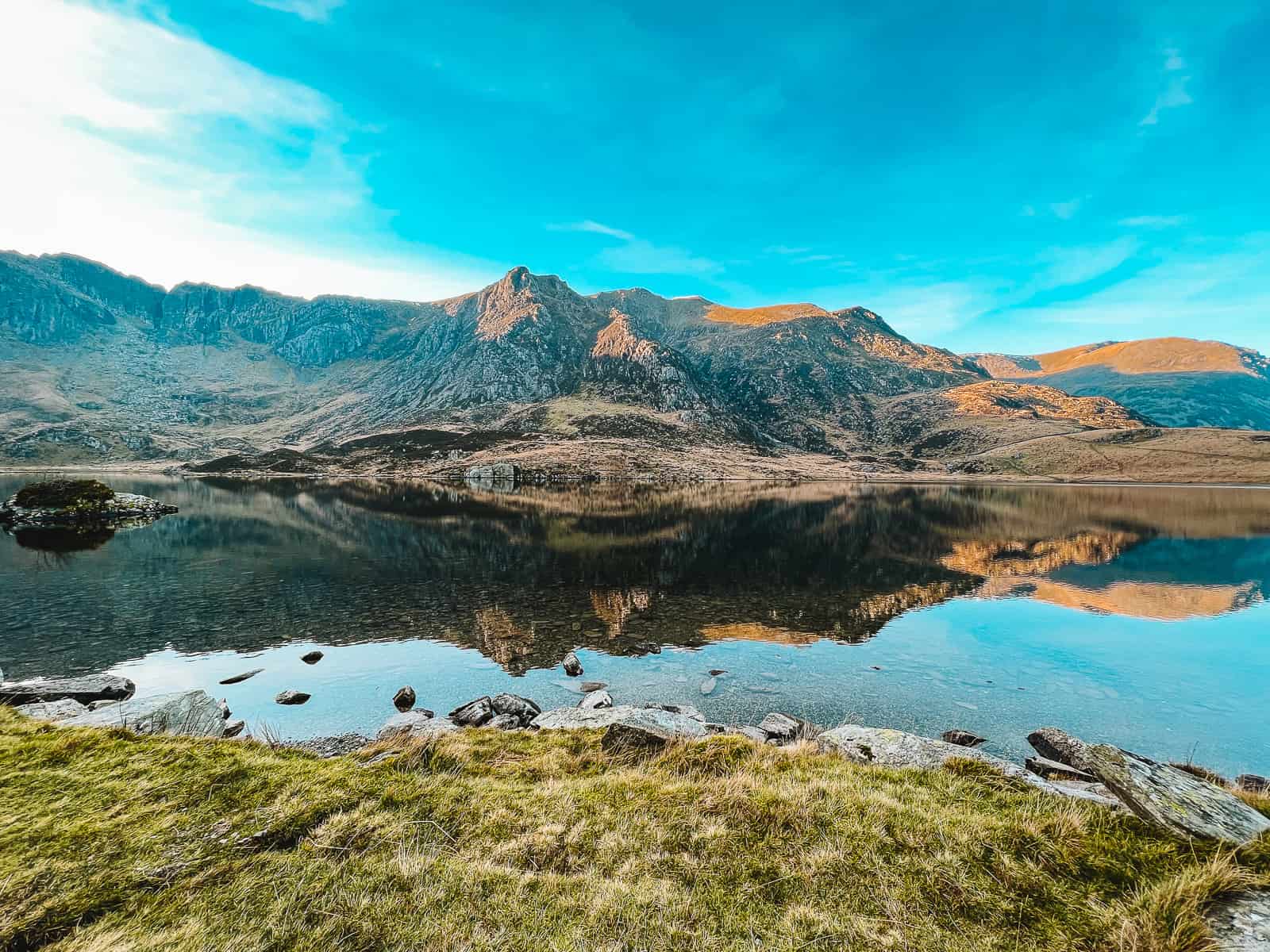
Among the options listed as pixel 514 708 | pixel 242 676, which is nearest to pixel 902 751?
pixel 514 708

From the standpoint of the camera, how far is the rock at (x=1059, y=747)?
1695 centimetres

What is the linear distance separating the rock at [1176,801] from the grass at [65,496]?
116552 millimetres

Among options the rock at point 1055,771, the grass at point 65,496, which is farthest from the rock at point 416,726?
the grass at point 65,496

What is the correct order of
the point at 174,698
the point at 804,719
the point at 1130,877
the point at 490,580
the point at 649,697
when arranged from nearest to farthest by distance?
the point at 1130,877 < the point at 174,698 < the point at 804,719 < the point at 649,697 < the point at 490,580

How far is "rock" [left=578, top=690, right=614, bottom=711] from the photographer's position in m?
21.2

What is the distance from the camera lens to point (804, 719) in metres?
21.4

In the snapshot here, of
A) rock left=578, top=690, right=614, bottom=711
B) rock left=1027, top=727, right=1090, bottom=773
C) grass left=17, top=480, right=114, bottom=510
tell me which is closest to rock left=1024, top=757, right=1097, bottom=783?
rock left=1027, top=727, right=1090, bottom=773

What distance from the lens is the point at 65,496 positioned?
8125 cm

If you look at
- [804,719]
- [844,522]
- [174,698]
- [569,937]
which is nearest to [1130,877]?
[569,937]

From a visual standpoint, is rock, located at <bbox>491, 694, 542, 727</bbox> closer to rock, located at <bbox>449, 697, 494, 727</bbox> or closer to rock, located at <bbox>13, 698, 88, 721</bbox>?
rock, located at <bbox>449, 697, 494, 727</bbox>

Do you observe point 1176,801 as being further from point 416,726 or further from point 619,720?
point 416,726

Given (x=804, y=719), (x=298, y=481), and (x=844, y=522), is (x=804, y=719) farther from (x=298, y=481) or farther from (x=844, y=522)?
(x=298, y=481)

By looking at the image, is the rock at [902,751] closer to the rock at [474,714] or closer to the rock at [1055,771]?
the rock at [1055,771]

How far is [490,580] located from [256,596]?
16.9 meters
